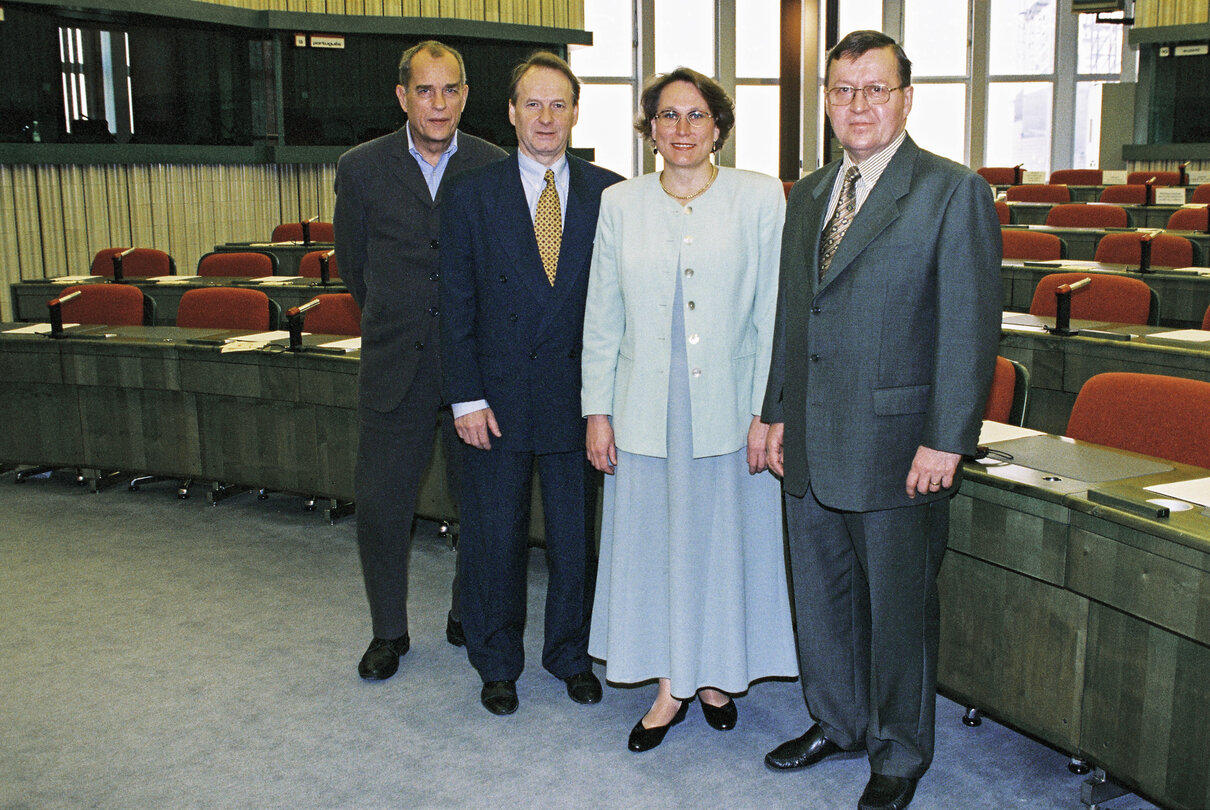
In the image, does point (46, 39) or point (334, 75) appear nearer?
point (46, 39)

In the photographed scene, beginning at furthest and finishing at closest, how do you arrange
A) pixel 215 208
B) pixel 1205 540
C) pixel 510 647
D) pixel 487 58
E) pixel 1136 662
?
pixel 487 58, pixel 215 208, pixel 510 647, pixel 1136 662, pixel 1205 540

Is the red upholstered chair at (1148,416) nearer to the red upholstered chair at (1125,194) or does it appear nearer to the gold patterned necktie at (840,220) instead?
the gold patterned necktie at (840,220)

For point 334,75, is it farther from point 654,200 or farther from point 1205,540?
point 1205,540

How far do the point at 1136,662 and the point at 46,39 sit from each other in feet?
31.1

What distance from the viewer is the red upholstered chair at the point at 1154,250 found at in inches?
278

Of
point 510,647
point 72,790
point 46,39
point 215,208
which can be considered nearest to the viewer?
point 72,790

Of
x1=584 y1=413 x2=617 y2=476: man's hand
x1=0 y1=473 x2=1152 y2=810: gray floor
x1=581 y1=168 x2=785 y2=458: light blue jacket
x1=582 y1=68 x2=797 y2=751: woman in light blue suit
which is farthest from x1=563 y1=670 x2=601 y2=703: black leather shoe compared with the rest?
x1=581 y1=168 x2=785 y2=458: light blue jacket

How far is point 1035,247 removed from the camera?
288 inches

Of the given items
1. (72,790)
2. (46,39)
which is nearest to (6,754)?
(72,790)

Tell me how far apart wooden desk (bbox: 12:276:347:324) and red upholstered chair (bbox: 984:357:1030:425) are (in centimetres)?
456

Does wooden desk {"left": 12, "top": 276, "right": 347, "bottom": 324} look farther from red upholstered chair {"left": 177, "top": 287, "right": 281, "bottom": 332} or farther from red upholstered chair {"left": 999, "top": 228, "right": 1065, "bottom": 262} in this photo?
red upholstered chair {"left": 999, "top": 228, "right": 1065, "bottom": 262}

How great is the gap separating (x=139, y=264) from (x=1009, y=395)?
7.03m

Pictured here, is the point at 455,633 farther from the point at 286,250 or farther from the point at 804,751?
the point at 286,250

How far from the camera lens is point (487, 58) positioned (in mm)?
12414
